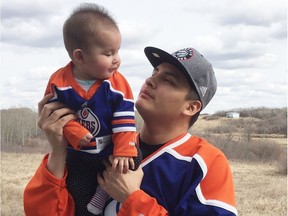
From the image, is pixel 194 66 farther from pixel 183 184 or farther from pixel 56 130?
pixel 56 130

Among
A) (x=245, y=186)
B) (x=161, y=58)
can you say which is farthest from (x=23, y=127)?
(x=161, y=58)

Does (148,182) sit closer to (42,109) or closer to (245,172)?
(42,109)

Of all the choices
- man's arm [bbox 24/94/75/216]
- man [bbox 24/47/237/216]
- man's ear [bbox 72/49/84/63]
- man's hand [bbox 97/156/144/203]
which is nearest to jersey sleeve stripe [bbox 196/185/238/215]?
man [bbox 24/47/237/216]

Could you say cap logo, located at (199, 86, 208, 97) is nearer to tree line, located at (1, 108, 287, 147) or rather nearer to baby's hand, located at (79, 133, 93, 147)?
baby's hand, located at (79, 133, 93, 147)

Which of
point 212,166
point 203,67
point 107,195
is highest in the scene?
point 203,67

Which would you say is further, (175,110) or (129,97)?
(175,110)

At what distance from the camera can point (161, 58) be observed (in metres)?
3.27

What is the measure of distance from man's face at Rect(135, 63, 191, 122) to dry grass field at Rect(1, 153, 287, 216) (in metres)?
15.0

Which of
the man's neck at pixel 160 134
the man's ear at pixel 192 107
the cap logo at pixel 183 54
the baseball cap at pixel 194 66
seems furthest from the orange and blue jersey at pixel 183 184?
the cap logo at pixel 183 54

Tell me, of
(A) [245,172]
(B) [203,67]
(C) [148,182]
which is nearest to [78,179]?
(C) [148,182]

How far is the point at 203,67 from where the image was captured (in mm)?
3217

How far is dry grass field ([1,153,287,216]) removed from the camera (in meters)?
19.5

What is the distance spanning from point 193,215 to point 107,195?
609mm

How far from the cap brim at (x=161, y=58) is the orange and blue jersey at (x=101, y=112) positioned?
352 millimetres
